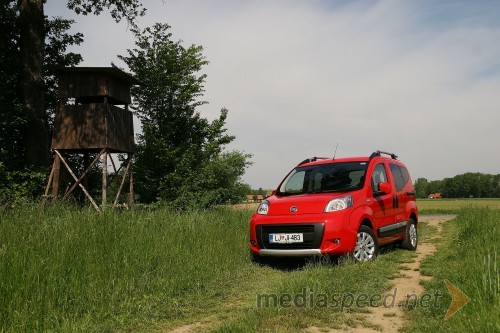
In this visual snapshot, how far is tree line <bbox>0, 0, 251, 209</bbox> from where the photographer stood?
16.2 meters

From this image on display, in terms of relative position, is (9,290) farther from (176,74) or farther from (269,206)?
(176,74)

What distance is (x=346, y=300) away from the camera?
17.2 feet

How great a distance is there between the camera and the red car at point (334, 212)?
7.19 m

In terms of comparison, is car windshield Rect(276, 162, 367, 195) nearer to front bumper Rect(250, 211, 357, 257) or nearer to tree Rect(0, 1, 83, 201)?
front bumper Rect(250, 211, 357, 257)

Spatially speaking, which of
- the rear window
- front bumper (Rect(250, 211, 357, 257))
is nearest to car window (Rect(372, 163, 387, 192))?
the rear window

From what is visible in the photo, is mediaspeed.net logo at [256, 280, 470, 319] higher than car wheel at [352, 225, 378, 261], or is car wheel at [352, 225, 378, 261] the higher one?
car wheel at [352, 225, 378, 261]

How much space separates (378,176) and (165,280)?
193 inches

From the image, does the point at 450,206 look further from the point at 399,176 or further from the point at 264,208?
the point at 264,208

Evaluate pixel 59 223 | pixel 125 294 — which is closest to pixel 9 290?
pixel 125 294

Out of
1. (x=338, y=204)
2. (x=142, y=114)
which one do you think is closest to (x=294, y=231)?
(x=338, y=204)

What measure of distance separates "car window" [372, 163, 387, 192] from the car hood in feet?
3.86

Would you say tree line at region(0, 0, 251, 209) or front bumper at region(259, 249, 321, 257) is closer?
front bumper at region(259, 249, 321, 257)

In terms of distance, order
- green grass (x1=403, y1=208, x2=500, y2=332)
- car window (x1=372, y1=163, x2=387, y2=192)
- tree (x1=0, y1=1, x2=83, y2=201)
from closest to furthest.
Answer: green grass (x1=403, y1=208, x2=500, y2=332)
car window (x1=372, y1=163, x2=387, y2=192)
tree (x1=0, y1=1, x2=83, y2=201)

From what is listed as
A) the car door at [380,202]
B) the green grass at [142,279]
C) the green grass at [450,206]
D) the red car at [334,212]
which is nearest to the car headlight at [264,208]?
the red car at [334,212]
